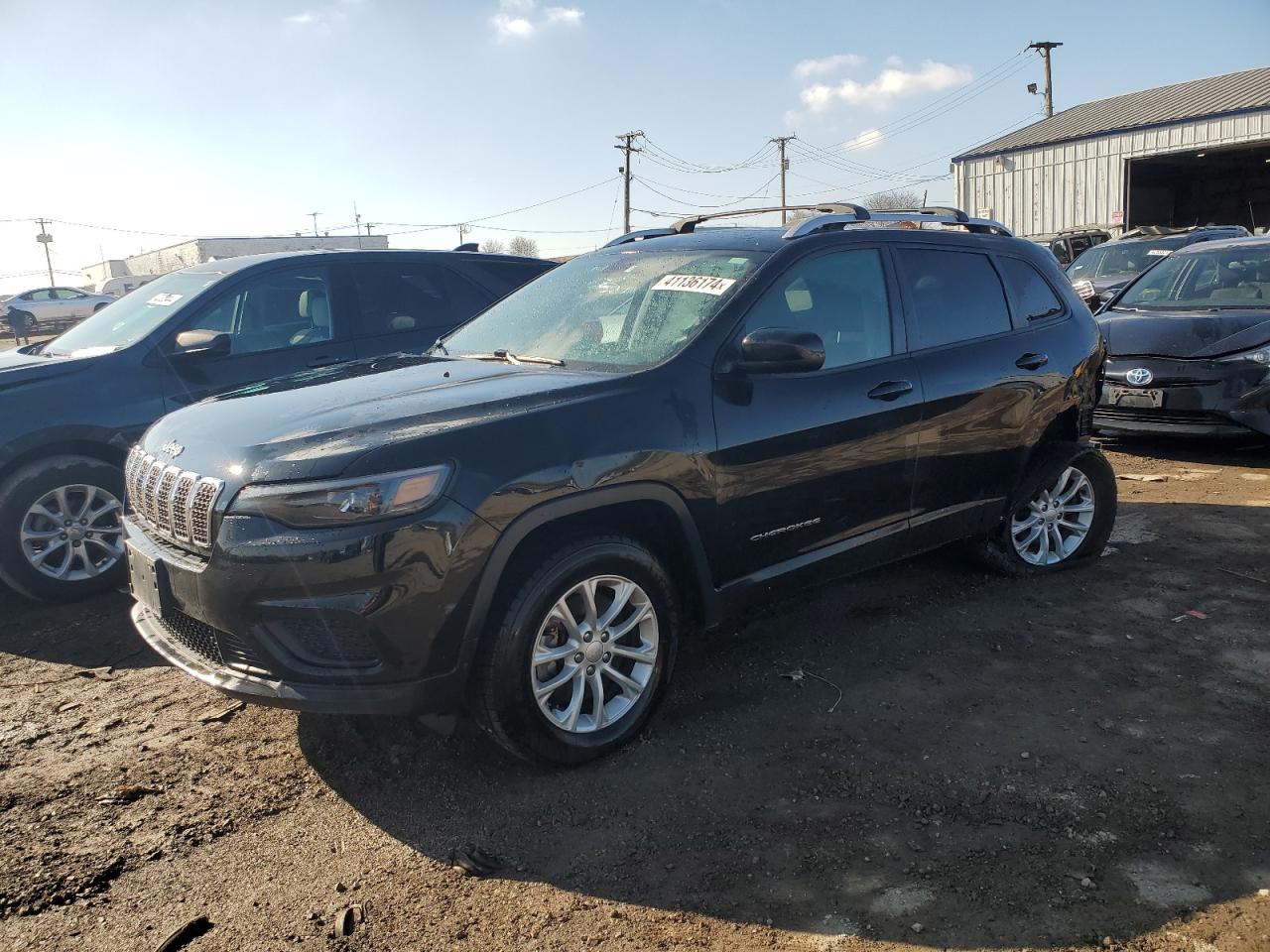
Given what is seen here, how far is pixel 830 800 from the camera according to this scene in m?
3.07

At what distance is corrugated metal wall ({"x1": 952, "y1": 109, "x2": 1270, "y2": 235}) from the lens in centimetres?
2831

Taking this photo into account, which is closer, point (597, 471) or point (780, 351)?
point (597, 471)

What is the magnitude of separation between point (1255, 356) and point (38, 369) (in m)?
8.23

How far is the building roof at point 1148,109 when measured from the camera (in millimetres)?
28723

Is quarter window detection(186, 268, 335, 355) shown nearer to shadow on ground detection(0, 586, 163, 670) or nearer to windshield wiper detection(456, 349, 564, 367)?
shadow on ground detection(0, 586, 163, 670)

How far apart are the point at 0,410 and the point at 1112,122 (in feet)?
114

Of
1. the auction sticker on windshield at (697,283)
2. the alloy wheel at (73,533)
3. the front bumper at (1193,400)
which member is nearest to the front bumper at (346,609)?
the auction sticker on windshield at (697,283)

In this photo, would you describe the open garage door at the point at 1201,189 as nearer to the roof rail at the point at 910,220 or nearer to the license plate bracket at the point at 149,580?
the roof rail at the point at 910,220

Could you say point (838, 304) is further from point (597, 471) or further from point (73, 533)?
point (73, 533)

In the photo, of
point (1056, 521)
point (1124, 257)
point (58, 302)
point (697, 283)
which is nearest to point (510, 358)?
point (697, 283)

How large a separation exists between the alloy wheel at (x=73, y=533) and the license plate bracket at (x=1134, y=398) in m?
7.31

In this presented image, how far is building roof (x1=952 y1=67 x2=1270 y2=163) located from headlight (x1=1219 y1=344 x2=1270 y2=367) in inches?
986

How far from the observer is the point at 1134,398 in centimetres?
779

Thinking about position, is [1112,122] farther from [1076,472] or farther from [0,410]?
[0,410]
